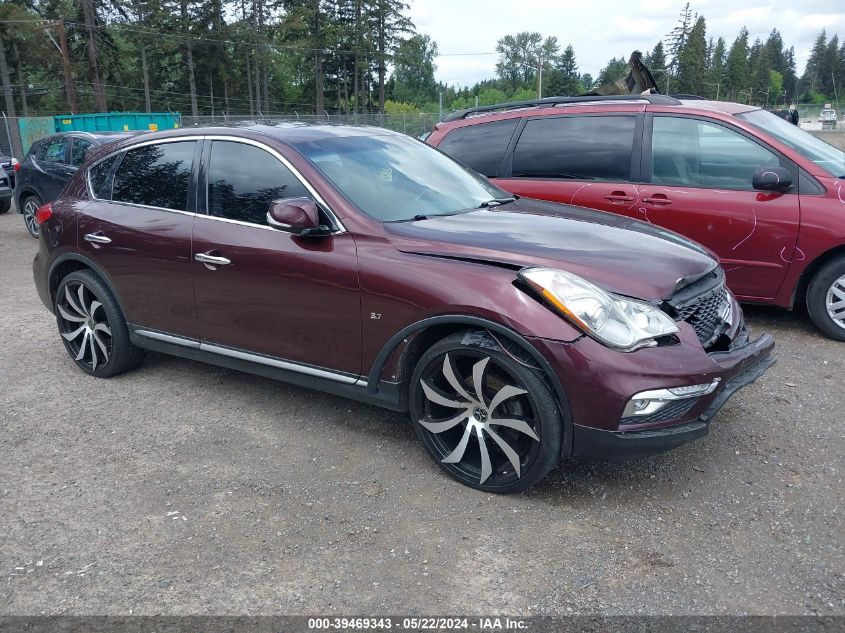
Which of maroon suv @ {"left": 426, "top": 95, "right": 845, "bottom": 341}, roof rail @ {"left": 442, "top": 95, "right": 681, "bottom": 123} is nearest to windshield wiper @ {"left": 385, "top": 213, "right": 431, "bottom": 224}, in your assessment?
maroon suv @ {"left": 426, "top": 95, "right": 845, "bottom": 341}

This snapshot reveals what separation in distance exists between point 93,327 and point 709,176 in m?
4.75

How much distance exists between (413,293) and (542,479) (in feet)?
3.53

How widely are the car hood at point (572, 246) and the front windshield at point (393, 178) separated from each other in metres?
0.18

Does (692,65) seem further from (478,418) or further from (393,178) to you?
(478,418)

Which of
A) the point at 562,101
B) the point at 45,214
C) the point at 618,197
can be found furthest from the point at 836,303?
the point at 45,214

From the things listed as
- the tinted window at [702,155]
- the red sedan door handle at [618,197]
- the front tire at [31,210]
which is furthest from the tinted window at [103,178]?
the front tire at [31,210]

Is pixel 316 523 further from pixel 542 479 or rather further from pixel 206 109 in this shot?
pixel 206 109

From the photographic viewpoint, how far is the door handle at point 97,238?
4630 millimetres

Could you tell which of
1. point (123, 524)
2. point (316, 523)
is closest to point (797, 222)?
point (316, 523)

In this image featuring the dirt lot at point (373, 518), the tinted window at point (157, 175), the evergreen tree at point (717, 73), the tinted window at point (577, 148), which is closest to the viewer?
A: the dirt lot at point (373, 518)

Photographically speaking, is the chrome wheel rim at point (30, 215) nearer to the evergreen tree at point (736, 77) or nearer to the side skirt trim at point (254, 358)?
the side skirt trim at point (254, 358)

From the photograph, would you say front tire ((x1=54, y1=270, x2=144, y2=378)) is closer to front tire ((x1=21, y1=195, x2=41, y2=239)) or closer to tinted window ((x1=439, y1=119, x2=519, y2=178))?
tinted window ((x1=439, y1=119, x2=519, y2=178))

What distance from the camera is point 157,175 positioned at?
4.55 m

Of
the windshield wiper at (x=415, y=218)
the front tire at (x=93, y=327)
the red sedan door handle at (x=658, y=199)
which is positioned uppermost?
the windshield wiper at (x=415, y=218)
